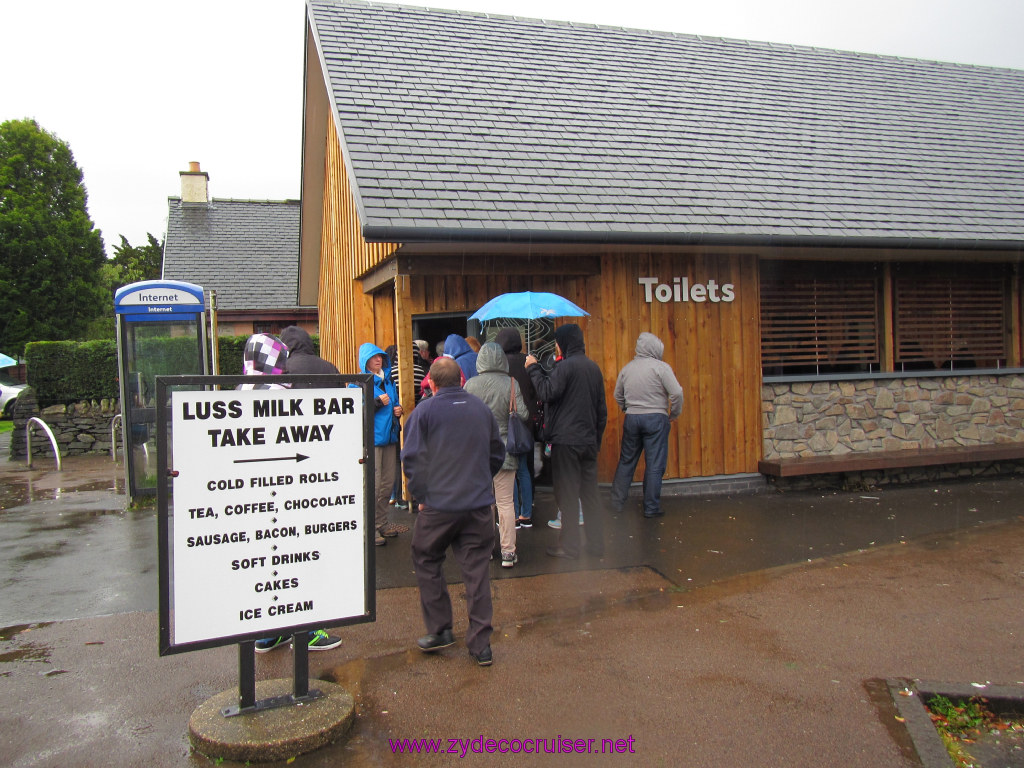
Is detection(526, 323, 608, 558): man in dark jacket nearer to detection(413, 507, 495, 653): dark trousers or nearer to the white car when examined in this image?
detection(413, 507, 495, 653): dark trousers

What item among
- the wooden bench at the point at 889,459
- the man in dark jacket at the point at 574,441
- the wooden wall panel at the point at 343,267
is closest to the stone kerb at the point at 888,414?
the wooden bench at the point at 889,459

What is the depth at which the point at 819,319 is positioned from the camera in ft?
31.6

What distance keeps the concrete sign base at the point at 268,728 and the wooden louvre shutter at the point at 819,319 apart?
709 cm

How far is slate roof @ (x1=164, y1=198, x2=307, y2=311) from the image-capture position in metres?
21.2

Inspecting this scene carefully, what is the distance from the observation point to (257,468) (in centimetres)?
367

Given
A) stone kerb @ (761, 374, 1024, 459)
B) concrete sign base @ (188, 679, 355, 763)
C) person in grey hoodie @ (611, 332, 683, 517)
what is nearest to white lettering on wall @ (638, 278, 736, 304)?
person in grey hoodie @ (611, 332, 683, 517)

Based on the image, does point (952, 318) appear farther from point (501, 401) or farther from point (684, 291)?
point (501, 401)

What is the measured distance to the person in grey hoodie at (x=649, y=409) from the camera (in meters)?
7.78

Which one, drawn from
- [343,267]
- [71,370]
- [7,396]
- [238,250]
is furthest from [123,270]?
[343,267]

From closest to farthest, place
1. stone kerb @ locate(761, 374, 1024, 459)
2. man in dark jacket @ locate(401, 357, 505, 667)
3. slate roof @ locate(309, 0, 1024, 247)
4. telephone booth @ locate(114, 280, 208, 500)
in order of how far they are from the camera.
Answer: man in dark jacket @ locate(401, 357, 505, 667), slate roof @ locate(309, 0, 1024, 247), telephone booth @ locate(114, 280, 208, 500), stone kerb @ locate(761, 374, 1024, 459)

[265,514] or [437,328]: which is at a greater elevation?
[437,328]

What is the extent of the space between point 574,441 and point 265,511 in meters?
3.36

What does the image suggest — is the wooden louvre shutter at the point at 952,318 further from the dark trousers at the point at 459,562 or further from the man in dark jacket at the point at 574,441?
the dark trousers at the point at 459,562

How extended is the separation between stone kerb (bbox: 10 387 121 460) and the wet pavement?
6.52 m
